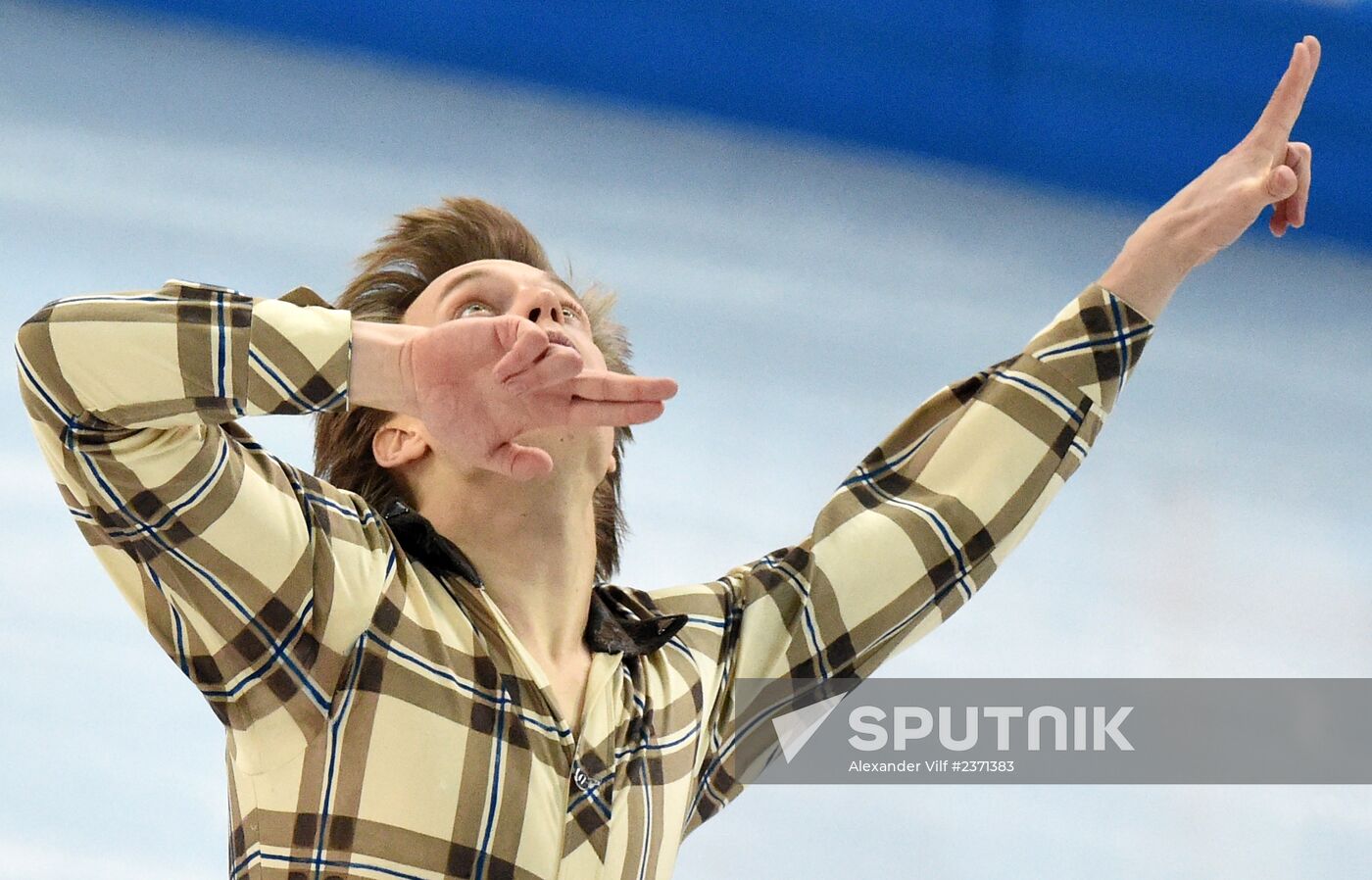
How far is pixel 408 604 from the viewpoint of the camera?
1.01 metres

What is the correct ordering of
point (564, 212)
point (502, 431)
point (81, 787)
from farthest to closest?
point (564, 212), point (81, 787), point (502, 431)

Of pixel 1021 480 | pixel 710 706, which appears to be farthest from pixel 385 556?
pixel 1021 480

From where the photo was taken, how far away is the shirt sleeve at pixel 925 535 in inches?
46.6

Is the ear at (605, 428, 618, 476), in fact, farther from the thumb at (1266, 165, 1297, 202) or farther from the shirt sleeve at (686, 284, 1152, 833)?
the thumb at (1266, 165, 1297, 202)

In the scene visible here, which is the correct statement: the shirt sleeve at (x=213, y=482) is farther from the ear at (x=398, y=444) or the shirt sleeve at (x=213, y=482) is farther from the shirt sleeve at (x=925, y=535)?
the shirt sleeve at (x=925, y=535)

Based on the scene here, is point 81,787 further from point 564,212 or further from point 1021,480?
point 564,212

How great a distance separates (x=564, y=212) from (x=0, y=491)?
79cm

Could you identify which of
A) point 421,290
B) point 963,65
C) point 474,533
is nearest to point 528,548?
point 474,533

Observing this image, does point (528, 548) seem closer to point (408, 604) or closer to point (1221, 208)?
point (408, 604)

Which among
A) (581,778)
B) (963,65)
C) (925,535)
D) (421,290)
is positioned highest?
(963,65)

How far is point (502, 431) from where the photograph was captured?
87 centimetres

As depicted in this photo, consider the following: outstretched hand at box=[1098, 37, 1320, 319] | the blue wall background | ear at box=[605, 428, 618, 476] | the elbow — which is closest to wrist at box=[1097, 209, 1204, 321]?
outstretched hand at box=[1098, 37, 1320, 319]

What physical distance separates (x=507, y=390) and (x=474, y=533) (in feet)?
0.84

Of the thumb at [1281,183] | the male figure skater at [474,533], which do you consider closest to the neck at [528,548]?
the male figure skater at [474,533]
